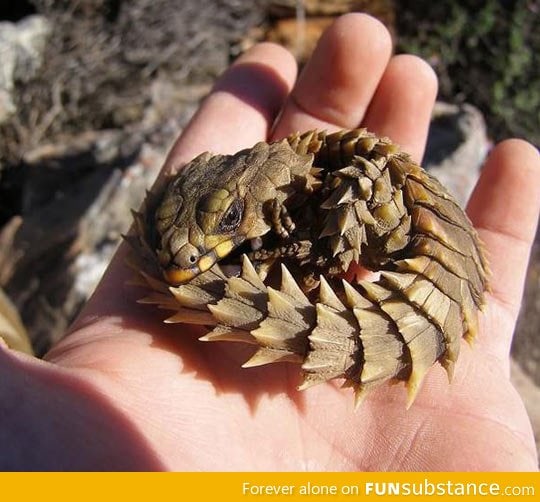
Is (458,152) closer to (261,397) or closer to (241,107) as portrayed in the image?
(241,107)

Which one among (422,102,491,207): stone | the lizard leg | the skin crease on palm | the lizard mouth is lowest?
(422,102,491,207): stone

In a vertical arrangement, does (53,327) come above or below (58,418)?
below

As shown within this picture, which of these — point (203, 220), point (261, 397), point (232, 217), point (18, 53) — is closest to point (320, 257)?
point (232, 217)

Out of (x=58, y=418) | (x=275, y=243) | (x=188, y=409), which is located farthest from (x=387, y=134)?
(x=58, y=418)

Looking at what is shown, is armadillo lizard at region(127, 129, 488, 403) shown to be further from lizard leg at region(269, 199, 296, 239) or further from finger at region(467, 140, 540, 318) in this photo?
finger at region(467, 140, 540, 318)

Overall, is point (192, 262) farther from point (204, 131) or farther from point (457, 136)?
point (457, 136)

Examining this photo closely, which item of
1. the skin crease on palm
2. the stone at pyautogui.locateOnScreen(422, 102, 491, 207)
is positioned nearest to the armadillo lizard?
the skin crease on palm

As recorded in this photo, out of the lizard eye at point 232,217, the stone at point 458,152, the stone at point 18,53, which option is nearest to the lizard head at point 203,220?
the lizard eye at point 232,217

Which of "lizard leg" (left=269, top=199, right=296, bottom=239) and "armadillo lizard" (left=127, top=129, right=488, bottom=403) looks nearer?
"armadillo lizard" (left=127, top=129, right=488, bottom=403)
